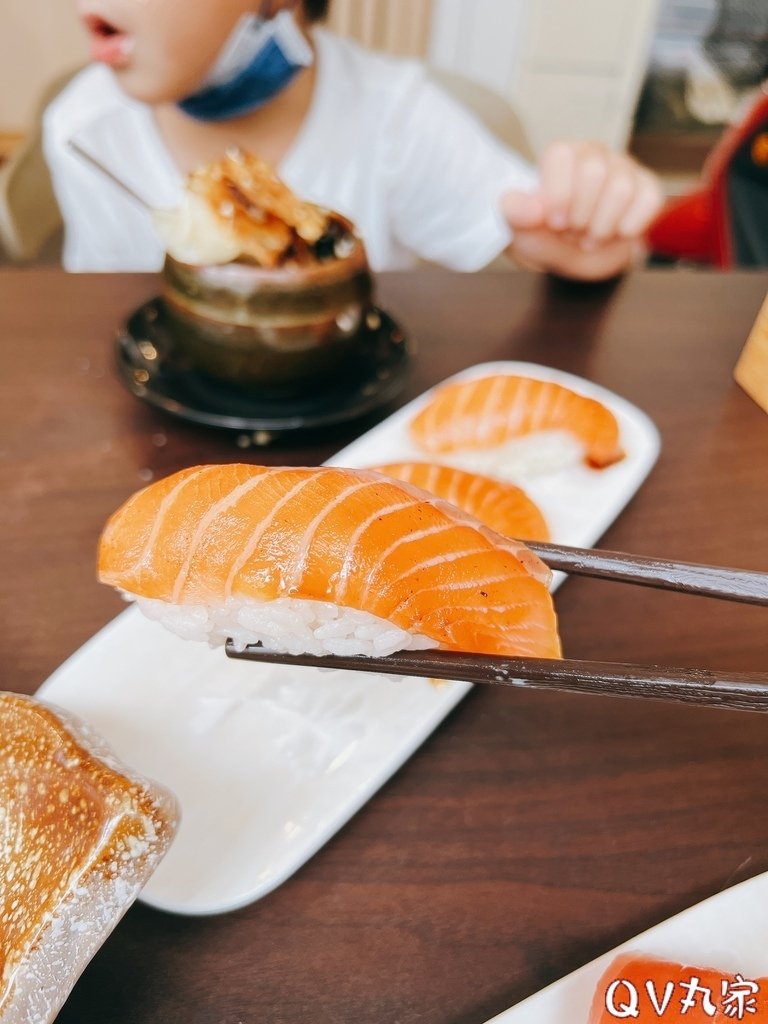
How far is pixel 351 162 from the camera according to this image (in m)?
1.56

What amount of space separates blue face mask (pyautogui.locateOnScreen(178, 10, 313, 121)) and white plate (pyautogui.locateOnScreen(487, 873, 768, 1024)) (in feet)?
4.23

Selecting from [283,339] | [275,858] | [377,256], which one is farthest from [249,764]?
[377,256]

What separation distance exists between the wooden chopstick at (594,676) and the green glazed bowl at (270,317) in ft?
1.63

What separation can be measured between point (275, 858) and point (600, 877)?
258 mm

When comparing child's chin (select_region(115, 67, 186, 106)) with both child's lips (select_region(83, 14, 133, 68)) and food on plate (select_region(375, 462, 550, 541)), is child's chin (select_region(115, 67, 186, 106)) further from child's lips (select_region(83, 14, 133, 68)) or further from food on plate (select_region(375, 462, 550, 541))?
food on plate (select_region(375, 462, 550, 541))

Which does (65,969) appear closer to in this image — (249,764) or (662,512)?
(249,764)

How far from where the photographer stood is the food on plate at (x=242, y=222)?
32.9 inches

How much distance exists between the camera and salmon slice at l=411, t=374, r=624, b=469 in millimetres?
899

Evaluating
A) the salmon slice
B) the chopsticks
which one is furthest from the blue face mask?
the chopsticks

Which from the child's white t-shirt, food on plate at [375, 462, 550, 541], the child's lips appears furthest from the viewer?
the child's white t-shirt

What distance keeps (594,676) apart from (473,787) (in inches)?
7.4

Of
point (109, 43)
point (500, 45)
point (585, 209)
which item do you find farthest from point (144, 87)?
point (500, 45)

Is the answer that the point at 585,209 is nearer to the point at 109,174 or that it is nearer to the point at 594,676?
the point at 109,174

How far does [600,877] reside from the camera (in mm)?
566
